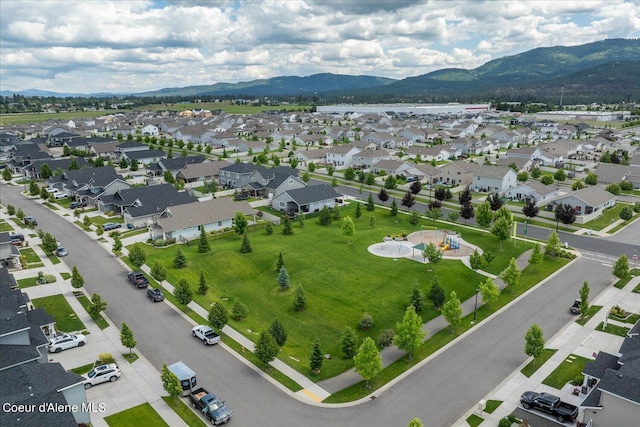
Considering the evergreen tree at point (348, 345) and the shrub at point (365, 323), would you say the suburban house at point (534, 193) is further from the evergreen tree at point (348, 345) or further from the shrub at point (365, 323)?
the evergreen tree at point (348, 345)

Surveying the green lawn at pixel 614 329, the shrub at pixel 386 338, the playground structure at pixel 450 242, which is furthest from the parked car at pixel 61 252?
the green lawn at pixel 614 329

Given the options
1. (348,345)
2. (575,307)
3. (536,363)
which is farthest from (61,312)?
(575,307)

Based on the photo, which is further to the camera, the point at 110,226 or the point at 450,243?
the point at 110,226

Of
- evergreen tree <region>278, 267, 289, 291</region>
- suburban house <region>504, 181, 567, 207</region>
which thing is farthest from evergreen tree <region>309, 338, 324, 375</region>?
suburban house <region>504, 181, 567, 207</region>

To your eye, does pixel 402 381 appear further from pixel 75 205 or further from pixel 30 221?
pixel 75 205

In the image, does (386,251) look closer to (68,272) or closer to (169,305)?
(169,305)

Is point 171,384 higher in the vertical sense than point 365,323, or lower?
higher
